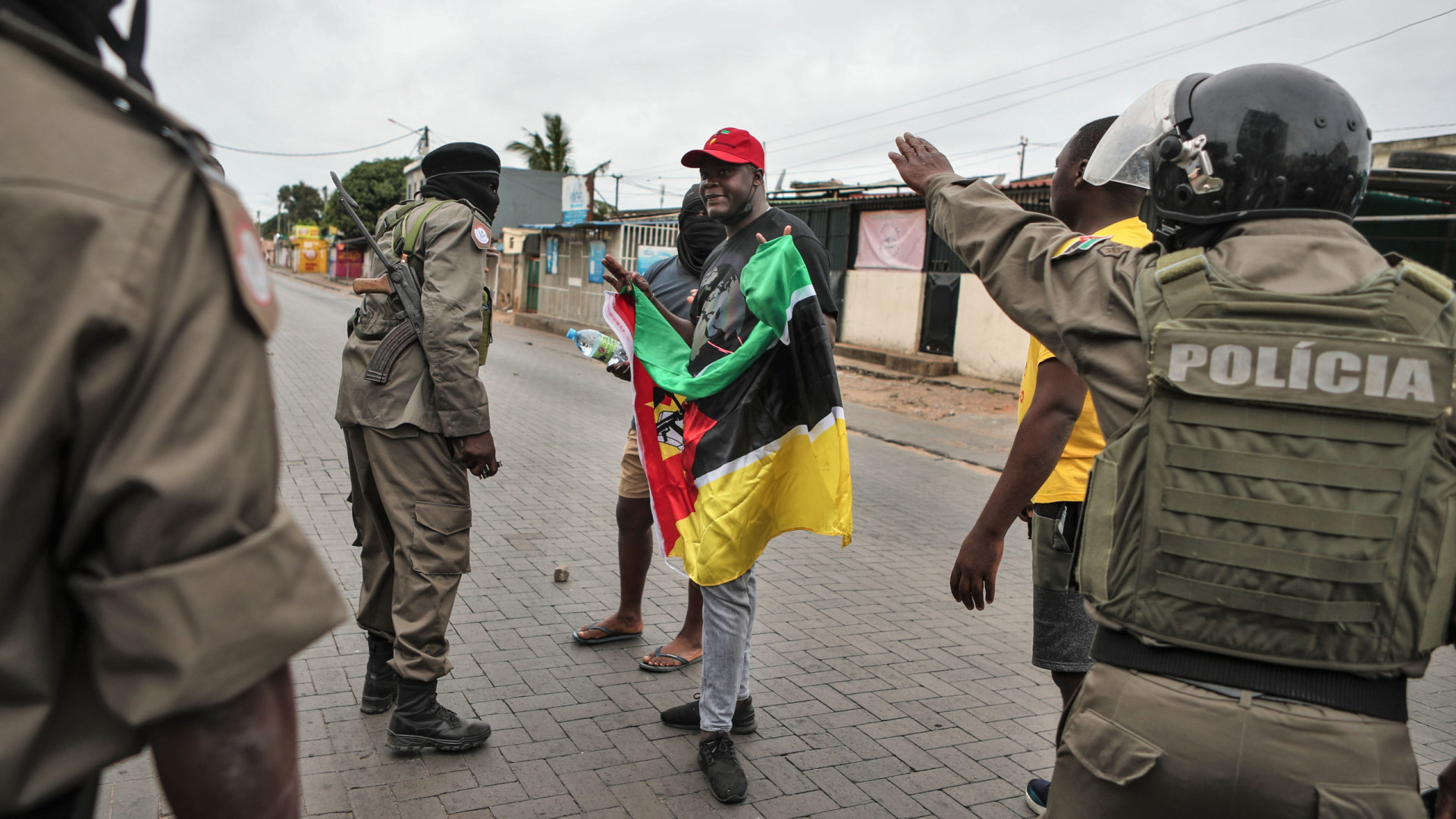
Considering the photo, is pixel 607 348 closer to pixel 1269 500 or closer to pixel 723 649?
pixel 723 649

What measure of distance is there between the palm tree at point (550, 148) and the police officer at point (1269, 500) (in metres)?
42.9

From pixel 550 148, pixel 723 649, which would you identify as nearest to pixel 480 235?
pixel 723 649

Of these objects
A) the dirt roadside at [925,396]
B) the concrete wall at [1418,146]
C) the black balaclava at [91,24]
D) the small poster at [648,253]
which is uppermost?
the concrete wall at [1418,146]

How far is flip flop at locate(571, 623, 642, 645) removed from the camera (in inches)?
170

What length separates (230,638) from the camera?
39.3 inches

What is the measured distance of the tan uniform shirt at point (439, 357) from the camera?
3262 millimetres

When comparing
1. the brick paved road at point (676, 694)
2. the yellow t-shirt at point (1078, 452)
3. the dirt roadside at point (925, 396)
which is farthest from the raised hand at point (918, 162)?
the dirt roadside at point (925, 396)

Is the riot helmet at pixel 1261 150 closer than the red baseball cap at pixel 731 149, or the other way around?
the riot helmet at pixel 1261 150

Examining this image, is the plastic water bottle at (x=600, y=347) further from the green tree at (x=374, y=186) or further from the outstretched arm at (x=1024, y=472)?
the green tree at (x=374, y=186)

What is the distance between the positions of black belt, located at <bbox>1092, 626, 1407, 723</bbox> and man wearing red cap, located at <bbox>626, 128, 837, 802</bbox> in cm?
185

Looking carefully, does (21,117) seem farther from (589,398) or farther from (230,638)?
(589,398)

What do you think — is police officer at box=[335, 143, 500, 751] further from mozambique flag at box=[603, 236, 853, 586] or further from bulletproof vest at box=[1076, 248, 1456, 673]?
bulletproof vest at box=[1076, 248, 1456, 673]

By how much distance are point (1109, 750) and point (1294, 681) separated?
0.97 ft

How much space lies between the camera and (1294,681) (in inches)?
58.2
